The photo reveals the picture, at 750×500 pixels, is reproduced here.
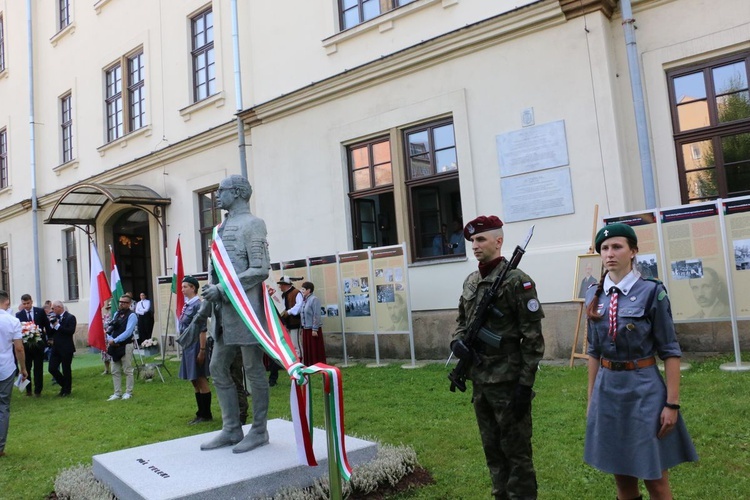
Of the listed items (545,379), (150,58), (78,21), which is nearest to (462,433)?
(545,379)

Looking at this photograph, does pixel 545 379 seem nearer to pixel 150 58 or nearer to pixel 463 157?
pixel 463 157

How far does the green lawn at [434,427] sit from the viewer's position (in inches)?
174

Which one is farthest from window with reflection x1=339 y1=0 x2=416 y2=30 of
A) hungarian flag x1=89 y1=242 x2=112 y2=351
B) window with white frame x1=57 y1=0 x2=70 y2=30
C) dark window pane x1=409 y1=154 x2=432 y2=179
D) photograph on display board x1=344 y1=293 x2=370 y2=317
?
window with white frame x1=57 y1=0 x2=70 y2=30

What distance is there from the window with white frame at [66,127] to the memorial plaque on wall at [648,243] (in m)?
18.2

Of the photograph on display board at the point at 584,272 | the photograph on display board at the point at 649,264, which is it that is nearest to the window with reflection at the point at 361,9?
the photograph on display board at the point at 584,272

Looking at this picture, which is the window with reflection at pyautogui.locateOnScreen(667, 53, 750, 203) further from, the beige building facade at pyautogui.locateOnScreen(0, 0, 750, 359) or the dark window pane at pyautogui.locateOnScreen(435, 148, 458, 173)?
the dark window pane at pyautogui.locateOnScreen(435, 148, 458, 173)

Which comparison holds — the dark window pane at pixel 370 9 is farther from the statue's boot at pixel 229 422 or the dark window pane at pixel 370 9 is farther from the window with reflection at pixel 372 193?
the statue's boot at pixel 229 422

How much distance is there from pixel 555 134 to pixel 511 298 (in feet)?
21.7

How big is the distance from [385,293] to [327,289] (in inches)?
53.8

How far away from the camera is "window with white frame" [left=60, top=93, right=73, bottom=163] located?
20.4m

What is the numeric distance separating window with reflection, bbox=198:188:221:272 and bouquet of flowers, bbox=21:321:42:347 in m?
5.25

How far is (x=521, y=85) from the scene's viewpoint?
32.5ft

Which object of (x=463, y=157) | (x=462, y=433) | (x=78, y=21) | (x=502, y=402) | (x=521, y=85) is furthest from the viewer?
(x=78, y=21)

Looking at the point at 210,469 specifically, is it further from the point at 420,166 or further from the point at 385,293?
the point at 420,166
